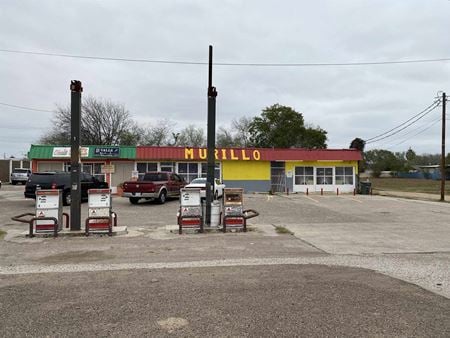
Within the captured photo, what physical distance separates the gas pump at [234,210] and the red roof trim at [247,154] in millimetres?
18821

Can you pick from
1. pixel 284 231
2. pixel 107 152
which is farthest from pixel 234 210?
pixel 107 152

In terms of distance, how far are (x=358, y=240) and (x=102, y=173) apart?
78.5 ft

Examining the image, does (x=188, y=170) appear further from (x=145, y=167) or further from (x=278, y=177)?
(x=278, y=177)

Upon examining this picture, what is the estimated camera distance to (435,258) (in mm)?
8547

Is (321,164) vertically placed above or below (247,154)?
below

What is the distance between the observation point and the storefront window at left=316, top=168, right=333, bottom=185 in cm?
3434

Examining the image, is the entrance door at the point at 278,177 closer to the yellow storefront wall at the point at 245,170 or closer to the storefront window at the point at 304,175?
the yellow storefront wall at the point at 245,170

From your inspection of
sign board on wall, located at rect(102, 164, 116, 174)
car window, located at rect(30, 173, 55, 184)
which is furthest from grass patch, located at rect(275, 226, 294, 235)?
sign board on wall, located at rect(102, 164, 116, 174)

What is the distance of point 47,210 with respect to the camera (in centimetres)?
1134

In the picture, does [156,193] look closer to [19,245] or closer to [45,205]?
[45,205]

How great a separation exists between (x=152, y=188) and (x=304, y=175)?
16520 millimetres

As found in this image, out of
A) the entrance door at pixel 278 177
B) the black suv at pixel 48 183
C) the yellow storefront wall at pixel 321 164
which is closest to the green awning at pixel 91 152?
the black suv at pixel 48 183

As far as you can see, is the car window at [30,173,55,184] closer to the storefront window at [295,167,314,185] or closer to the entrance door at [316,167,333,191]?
the storefront window at [295,167,314,185]

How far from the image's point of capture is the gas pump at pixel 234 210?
12263 mm
